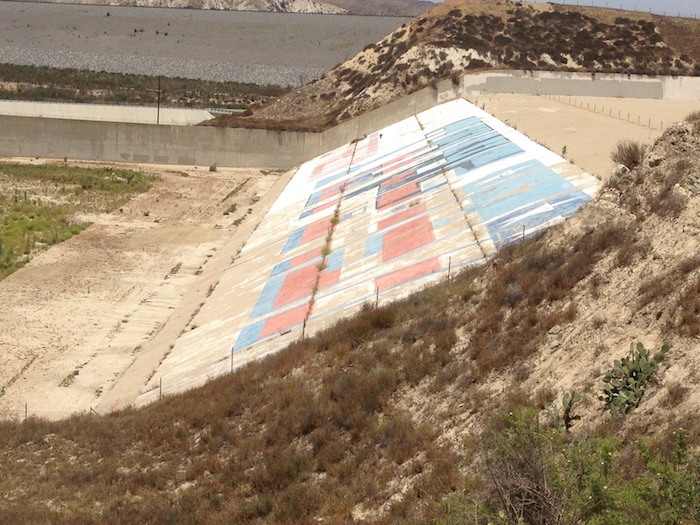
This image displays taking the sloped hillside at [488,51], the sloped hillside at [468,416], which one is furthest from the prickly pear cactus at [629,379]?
the sloped hillside at [488,51]

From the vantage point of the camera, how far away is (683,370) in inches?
416

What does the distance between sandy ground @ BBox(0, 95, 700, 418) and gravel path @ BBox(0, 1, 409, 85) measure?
52.6m

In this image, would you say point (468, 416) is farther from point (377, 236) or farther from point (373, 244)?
point (377, 236)

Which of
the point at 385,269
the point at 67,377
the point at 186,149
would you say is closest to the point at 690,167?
the point at 385,269

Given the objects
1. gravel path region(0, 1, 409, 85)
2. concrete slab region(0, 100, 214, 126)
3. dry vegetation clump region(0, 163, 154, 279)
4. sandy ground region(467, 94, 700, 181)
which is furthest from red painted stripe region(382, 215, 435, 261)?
gravel path region(0, 1, 409, 85)

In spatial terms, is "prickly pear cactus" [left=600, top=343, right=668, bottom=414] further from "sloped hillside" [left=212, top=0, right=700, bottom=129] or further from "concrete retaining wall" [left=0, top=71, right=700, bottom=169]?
"sloped hillside" [left=212, top=0, right=700, bottom=129]

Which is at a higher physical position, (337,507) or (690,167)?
(690,167)

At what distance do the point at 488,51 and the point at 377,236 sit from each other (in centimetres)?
3427

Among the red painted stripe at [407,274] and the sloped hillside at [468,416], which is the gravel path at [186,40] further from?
the sloped hillside at [468,416]

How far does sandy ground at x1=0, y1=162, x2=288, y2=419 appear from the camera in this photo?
20281 mm

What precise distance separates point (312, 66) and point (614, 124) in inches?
2618

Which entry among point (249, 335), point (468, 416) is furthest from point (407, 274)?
point (468, 416)

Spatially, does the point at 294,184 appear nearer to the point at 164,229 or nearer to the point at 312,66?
the point at 164,229

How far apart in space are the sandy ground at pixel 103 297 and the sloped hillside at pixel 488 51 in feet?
57.3
